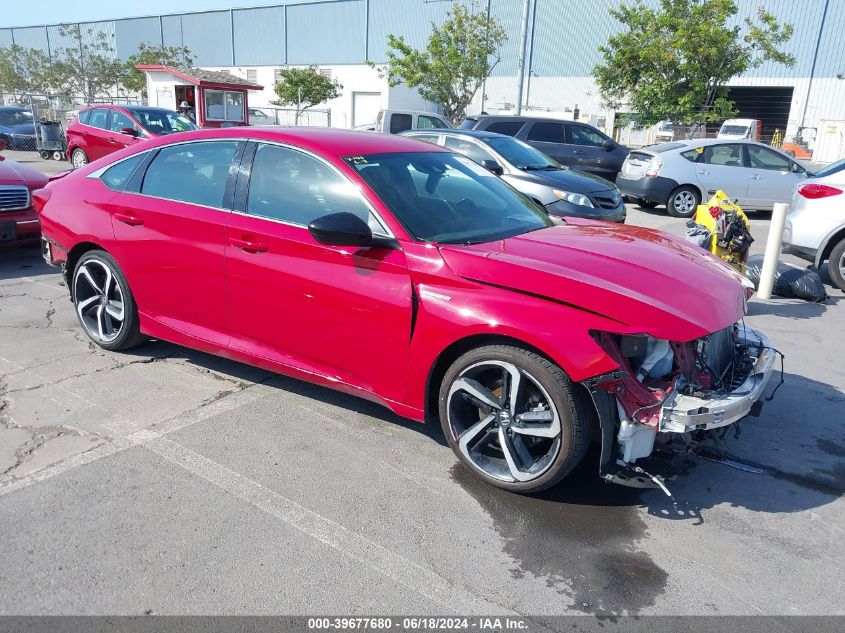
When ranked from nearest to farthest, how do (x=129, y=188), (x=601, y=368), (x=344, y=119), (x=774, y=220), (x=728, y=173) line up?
1. (x=601, y=368)
2. (x=129, y=188)
3. (x=774, y=220)
4. (x=728, y=173)
5. (x=344, y=119)

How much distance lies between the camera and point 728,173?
1370 cm

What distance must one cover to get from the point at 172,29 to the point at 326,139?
200 feet

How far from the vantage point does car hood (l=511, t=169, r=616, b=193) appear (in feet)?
32.2

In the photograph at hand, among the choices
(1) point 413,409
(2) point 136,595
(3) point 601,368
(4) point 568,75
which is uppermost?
(4) point 568,75

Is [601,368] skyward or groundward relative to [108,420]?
skyward

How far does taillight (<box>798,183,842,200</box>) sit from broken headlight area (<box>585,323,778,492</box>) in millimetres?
5682

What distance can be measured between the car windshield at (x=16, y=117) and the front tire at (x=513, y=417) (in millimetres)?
24262

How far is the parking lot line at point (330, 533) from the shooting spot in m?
2.67

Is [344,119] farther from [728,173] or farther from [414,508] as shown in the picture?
[414,508]

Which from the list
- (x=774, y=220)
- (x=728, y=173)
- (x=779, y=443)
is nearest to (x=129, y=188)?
(x=779, y=443)

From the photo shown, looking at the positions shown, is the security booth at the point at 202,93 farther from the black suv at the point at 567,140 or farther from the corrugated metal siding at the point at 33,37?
the corrugated metal siding at the point at 33,37

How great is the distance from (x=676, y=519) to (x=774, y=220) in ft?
17.7

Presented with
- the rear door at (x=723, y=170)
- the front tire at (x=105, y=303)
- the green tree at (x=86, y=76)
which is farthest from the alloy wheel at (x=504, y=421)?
the green tree at (x=86, y=76)

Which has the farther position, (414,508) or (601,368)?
(414,508)
